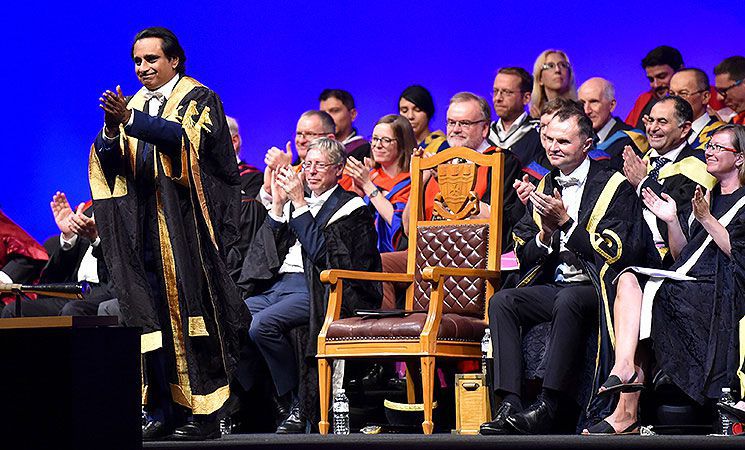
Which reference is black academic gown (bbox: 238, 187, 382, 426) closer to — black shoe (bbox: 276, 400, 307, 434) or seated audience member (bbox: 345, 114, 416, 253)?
black shoe (bbox: 276, 400, 307, 434)

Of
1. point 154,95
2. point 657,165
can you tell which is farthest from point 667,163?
point 154,95

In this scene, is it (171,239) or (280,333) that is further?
(280,333)

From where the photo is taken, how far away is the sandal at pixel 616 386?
4797mm

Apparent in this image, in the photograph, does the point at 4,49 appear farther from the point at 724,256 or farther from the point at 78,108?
the point at 724,256

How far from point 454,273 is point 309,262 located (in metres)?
0.76

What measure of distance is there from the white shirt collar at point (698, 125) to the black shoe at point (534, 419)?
1.60m

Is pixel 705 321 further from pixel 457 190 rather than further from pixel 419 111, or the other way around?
pixel 419 111

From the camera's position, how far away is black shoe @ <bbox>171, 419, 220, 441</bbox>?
4.44 m

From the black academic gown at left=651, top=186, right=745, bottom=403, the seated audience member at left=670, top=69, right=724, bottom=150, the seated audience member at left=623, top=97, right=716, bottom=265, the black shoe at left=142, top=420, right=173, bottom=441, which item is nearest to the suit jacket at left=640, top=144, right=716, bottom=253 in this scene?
the seated audience member at left=623, top=97, right=716, bottom=265

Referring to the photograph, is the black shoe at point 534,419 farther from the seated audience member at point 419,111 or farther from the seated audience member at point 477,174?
the seated audience member at point 419,111

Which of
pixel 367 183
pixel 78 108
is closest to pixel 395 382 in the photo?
pixel 367 183

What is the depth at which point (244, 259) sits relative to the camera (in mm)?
6293

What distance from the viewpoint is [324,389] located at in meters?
5.47

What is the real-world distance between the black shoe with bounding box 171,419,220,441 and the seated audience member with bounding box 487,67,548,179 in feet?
7.62
